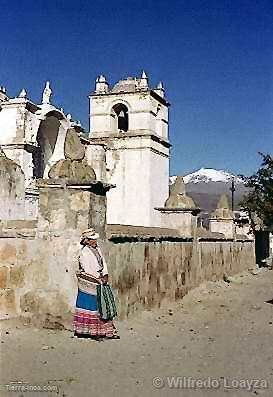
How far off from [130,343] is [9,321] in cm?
168

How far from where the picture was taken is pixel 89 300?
6832 millimetres

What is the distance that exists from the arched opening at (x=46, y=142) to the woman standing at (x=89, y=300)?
2549 centimetres

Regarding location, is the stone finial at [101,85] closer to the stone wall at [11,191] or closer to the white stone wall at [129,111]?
the white stone wall at [129,111]

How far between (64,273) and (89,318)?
800mm

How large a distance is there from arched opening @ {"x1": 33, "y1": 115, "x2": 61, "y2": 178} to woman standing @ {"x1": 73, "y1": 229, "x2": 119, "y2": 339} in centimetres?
2549

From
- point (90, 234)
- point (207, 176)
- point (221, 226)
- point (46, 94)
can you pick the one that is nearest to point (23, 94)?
point (46, 94)

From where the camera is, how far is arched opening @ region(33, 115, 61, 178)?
32156 millimetres

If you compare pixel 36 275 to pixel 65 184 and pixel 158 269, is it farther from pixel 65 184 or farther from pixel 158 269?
pixel 158 269

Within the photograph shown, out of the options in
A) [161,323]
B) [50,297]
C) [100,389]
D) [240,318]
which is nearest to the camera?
[100,389]

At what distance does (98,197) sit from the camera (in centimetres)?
771

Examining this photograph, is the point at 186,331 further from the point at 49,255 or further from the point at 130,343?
the point at 49,255

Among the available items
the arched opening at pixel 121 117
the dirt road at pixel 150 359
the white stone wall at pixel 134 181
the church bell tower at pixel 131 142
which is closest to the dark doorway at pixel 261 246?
the church bell tower at pixel 131 142

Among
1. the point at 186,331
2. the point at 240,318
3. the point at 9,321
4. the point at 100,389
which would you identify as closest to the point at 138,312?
the point at 186,331

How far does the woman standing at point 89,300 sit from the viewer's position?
6824 mm
